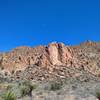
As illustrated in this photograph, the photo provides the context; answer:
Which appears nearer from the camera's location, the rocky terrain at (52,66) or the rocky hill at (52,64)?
the rocky terrain at (52,66)

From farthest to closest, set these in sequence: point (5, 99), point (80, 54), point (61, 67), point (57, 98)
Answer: point (80, 54) < point (61, 67) < point (57, 98) < point (5, 99)

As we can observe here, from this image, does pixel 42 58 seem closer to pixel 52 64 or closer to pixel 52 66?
pixel 52 64

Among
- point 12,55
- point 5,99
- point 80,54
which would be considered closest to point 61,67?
point 80,54

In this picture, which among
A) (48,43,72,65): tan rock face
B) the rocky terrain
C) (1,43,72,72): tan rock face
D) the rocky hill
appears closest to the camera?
the rocky terrain

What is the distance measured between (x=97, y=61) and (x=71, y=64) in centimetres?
763

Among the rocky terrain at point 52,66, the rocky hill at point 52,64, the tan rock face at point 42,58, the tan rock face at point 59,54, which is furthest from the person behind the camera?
the tan rock face at point 59,54

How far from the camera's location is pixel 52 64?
59438mm

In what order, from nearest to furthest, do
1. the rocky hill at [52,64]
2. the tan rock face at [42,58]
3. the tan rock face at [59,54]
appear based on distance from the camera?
the rocky hill at [52,64], the tan rock face at [42,58], the tan rock face at [59,54]

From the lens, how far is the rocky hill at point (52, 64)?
183ft

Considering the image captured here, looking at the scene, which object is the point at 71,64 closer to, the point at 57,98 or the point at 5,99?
the point at 57,98

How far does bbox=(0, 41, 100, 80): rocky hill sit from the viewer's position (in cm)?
5572

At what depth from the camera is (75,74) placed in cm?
5556

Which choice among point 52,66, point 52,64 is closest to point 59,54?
point 52,64

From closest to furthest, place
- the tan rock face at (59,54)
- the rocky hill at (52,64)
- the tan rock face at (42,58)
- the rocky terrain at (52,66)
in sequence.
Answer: the rocky terrain at (52,66) < the rocky hill at (52,64) < the tan rock face at (42,58) < the tan rock face at (59,54)
